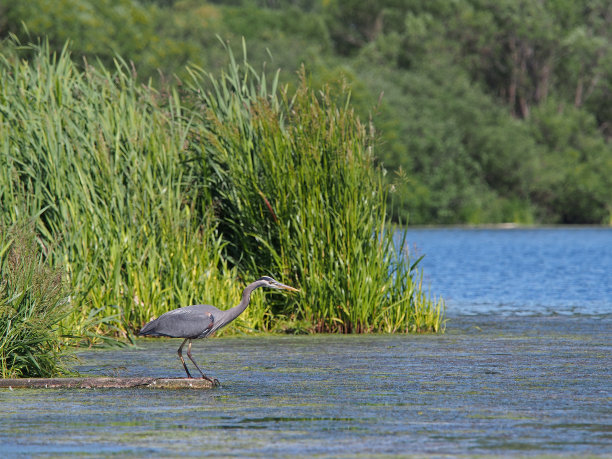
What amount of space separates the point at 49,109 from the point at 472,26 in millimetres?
55024

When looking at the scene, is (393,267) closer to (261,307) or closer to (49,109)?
(261,307)

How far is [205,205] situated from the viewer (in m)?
13.9

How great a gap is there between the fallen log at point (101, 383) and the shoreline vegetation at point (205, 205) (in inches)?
119

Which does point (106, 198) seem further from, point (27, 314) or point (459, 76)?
point (459, 76)

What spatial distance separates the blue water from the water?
205 cm

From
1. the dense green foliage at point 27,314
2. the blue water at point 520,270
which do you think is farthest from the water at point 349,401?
the blue water at point 520,270

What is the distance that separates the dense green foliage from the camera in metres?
9.41

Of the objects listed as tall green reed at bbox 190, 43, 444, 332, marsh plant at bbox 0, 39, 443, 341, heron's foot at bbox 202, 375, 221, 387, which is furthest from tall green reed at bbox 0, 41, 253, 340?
heron's foot at bbox 202, 375, 221, 387

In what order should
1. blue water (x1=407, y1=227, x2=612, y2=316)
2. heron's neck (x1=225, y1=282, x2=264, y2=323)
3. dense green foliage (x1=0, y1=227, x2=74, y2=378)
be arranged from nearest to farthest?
heron's neck (x1=225, y1=282, x2=264, y2=323)
dense green foliage (x1=0, y1=227, x2=74, y2=378)
blue water (x1=407, y1=227, x2=612, y2=316)

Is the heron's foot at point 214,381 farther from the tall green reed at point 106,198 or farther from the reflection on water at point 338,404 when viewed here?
the tall green reed at point 106,198

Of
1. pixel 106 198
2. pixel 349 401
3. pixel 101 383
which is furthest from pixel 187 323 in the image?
pixel 106 198

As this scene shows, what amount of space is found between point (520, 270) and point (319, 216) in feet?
52.4

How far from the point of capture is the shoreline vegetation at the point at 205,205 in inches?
501

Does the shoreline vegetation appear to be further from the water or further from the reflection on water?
the reflection on water
